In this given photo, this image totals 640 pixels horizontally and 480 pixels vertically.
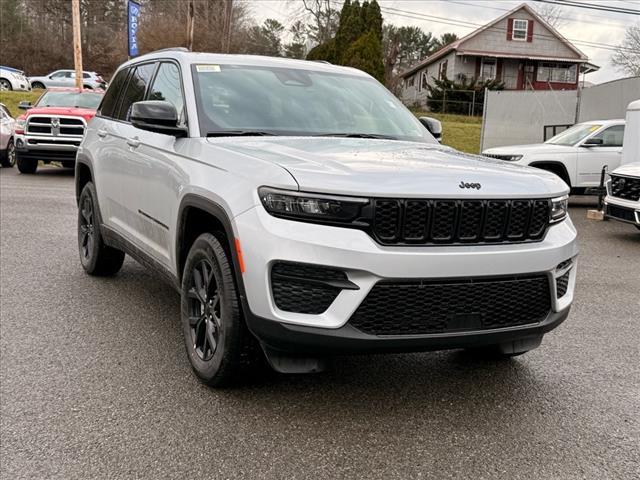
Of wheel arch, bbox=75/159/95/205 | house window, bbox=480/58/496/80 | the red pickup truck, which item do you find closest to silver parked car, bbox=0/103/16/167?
the red pickup truck

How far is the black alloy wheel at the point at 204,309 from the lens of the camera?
3527 mm

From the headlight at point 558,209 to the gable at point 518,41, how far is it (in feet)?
146

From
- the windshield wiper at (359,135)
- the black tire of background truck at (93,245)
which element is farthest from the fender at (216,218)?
the black tire of background truck at (93,245)

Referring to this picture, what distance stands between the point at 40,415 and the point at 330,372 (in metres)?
1.60

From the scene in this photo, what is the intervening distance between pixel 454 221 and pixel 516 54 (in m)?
46.8

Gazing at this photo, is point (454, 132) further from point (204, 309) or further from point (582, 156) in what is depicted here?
point (204, 309)

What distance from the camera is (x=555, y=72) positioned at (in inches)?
1893

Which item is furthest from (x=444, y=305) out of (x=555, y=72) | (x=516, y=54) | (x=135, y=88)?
(x=555, y=72)

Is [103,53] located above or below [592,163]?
above

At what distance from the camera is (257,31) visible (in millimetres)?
50625

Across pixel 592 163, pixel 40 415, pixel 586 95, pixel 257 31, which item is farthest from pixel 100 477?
pixel 257 31

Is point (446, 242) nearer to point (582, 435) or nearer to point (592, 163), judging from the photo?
point (582, 435)

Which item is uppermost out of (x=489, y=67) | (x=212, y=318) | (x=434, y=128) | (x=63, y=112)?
(x=489, y=67)

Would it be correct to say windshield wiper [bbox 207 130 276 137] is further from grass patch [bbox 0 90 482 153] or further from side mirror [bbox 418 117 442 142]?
grass patch [bbox 0 90 482 153]
